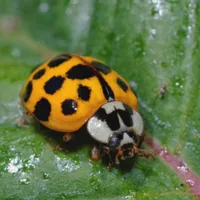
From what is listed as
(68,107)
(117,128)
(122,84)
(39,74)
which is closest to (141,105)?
(122,84)

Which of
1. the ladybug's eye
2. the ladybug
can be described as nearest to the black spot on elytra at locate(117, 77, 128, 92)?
the ladybug

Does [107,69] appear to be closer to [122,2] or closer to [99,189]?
[122,2]

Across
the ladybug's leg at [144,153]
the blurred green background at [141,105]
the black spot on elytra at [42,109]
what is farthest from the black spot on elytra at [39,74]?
the ladybug's leg at [144,153]

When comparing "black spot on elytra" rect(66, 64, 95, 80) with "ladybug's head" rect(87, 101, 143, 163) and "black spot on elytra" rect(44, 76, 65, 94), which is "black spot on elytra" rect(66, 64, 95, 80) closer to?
"black spot on elytra" rect(44, 76, 65, 94)

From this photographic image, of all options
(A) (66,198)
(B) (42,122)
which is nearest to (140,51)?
(B) (42,122)

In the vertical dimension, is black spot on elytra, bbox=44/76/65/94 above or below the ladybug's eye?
above

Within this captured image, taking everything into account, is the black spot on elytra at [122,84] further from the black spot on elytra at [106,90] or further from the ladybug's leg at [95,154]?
the ladybug's leg at [95,154]

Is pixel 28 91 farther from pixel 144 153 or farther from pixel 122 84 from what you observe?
pixel 144 153
